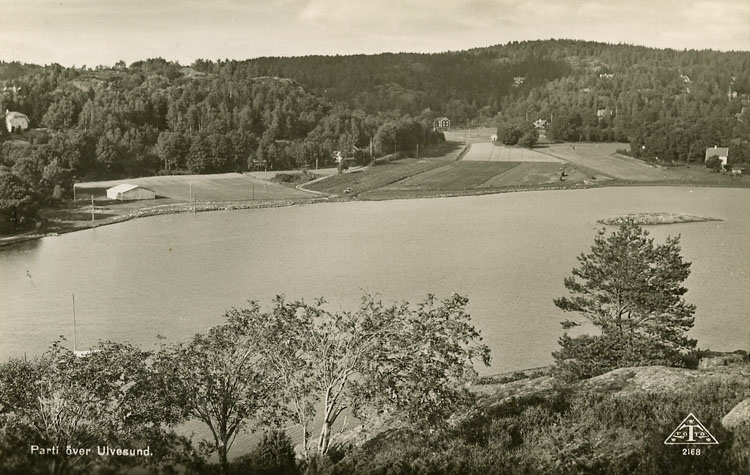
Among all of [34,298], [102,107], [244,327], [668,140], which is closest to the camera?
[244,327]

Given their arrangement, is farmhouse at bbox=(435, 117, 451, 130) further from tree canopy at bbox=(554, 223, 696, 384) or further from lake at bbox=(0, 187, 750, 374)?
tree canopy at bbox=(554, 223, 696, 384)

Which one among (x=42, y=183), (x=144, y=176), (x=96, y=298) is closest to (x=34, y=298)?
(x=96, y=298)

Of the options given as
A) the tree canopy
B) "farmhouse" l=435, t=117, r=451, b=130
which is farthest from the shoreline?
"farmhouse" l=435, t=117, r=451, b=130

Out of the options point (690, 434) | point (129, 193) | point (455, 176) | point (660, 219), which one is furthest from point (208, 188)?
point (690, 434)

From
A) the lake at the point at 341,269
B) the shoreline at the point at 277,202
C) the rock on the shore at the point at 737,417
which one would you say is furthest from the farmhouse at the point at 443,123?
the rock on the shore at the point at 737,417

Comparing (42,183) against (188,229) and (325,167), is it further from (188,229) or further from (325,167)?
(325,167)

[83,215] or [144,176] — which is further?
[144,176]
